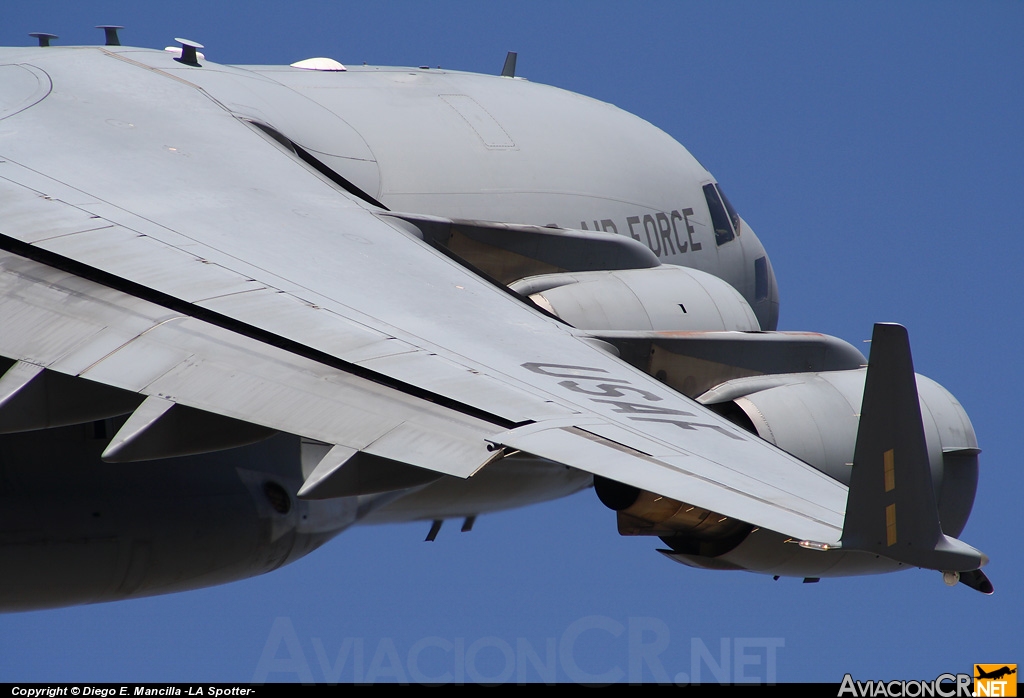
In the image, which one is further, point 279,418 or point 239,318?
point 239,318

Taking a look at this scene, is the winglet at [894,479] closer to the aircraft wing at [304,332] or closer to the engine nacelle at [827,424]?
the aircraft wing at [304,332]

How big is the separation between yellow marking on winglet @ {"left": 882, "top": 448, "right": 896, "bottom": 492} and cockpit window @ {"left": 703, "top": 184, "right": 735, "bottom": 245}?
29.3 feet

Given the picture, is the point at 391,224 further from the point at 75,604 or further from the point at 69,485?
the point at 75,604

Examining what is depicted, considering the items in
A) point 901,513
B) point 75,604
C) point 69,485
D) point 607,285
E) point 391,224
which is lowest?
point 75,604

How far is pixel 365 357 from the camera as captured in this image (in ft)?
17.2

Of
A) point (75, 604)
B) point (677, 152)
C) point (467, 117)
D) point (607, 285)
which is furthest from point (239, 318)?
point (677, 152)

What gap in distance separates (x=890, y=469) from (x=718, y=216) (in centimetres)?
916

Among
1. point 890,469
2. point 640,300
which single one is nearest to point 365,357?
point 890,469

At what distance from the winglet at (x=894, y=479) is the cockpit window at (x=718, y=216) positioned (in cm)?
877

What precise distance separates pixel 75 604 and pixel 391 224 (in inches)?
106

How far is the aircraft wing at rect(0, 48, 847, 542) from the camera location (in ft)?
15.0

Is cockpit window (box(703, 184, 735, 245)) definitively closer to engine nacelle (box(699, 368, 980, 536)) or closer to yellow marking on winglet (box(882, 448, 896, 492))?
engine nacelle (box(699, 368, 980, 536))

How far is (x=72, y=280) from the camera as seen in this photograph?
6.10m

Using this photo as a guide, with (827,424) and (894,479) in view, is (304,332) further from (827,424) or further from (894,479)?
(827,424)
